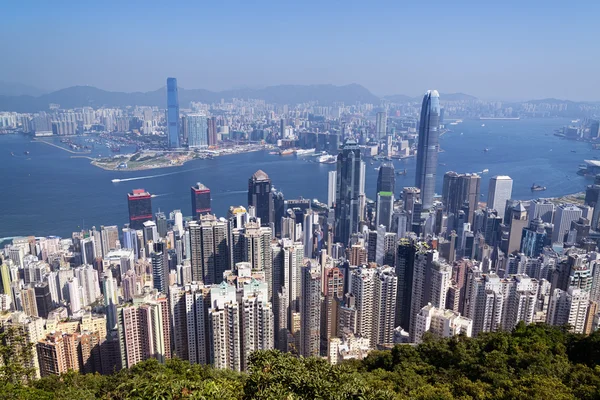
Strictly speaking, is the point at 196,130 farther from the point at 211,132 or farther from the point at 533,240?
the point at 533,240

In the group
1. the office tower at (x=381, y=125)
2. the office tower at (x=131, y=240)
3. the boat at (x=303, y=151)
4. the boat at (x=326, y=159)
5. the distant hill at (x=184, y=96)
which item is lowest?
the office tower at (x=131, y=240)

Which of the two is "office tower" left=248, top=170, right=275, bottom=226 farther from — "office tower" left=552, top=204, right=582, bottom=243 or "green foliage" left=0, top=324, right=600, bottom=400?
"green foliage" left=0, top=324, right=600, bottom=400

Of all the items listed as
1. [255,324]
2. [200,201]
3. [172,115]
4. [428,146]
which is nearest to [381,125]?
[428,146]

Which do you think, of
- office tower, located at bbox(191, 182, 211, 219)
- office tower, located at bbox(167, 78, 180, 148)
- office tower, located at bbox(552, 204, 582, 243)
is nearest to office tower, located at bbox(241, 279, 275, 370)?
office tower, located at bbox(191, 182, 211, 219)

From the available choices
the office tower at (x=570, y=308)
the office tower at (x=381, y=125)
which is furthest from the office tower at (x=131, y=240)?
the office tower at (x=381, y=125)

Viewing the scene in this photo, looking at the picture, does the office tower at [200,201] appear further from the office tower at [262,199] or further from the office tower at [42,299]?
the office tower at [42,299]

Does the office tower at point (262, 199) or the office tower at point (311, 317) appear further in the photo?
the office tower at point (262, 199)

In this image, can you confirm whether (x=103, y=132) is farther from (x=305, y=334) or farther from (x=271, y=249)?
(x=305, y=334)
